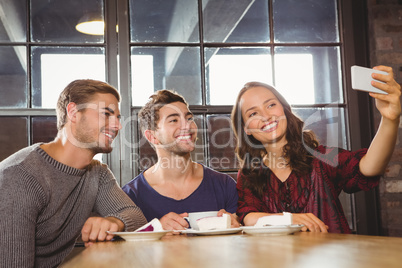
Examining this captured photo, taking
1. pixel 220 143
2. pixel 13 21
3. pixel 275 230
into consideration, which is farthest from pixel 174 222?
pixel 13 21

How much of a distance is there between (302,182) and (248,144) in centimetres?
37

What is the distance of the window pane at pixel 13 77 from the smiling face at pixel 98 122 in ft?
2.40

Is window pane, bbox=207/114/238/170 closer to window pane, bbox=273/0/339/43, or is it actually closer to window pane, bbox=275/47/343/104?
window pane, bbox=275/47/343/104

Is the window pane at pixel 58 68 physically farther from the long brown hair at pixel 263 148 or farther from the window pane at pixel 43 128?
the long brown hair at pixel 263 148

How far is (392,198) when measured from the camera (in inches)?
106

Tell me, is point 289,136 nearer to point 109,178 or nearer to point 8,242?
point 109,178

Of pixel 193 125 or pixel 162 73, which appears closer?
pixel 193 125

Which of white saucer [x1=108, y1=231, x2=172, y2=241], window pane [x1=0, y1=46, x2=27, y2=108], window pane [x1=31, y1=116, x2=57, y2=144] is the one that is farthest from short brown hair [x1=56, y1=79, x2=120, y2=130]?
white saucer [x1=108, y1=231, x2=172, y2=241]

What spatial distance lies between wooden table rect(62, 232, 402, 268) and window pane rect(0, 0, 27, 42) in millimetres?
1899

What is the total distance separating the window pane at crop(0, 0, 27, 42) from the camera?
8.63 feet

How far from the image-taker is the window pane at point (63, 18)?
8.74 feet

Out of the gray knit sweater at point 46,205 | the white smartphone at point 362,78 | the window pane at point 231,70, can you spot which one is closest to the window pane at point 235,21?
the window pane at point 231,70

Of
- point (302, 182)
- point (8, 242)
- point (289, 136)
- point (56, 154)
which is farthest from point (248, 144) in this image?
point (8, 242)

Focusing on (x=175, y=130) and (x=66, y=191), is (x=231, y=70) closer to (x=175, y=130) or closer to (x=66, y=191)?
(x=175, y=130)
